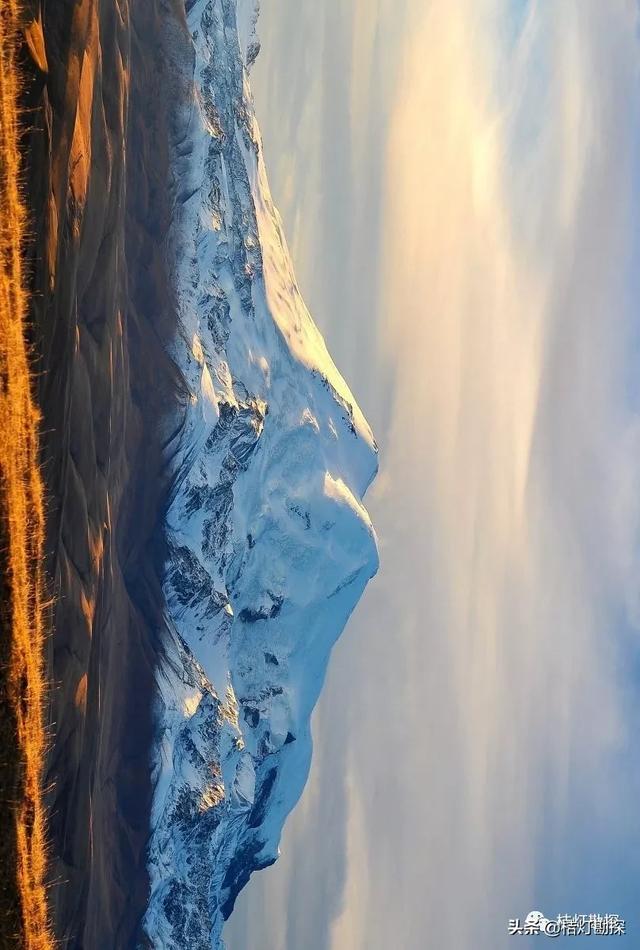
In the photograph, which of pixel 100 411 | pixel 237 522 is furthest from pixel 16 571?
pixel 237 522

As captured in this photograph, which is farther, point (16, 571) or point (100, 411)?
point (100, 411)

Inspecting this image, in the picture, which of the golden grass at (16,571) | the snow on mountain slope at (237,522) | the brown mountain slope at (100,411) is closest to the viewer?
the golden grass at (16,571)

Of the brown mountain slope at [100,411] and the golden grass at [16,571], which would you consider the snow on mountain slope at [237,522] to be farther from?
the golden grass at [16,571]

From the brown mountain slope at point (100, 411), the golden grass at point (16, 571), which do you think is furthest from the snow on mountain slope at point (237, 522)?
the golden grass at point (16, 571)

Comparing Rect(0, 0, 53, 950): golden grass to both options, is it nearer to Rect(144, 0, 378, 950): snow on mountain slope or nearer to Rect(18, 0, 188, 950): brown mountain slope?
Rect(18, 0, 188, 950): brown mountain slope

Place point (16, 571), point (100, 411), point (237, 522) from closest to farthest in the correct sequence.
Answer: point (16, 571) → point (100, 411) → point (237, 522)

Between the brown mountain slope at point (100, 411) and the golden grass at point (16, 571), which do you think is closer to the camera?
the golden grass at point (16, 571)

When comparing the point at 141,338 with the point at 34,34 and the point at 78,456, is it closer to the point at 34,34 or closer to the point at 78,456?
the point at 78,456

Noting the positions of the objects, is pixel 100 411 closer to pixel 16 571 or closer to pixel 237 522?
pixel 16 571
